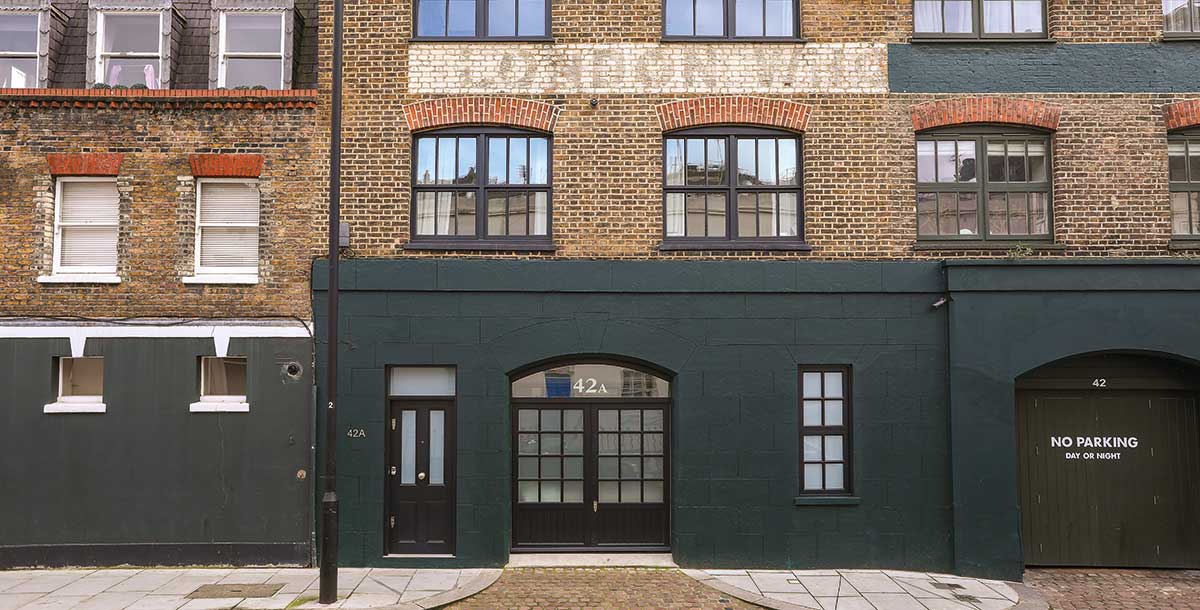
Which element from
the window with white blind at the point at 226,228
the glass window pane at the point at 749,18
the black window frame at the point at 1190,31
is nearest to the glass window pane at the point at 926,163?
the glass window pane at the point at 749,18

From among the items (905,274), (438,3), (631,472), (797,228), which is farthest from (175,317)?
(905,274)

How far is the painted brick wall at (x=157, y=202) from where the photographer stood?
35.3ft

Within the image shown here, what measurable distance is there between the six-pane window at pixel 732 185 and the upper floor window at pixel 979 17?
2.48m

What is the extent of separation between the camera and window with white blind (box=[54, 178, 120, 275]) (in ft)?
35.9

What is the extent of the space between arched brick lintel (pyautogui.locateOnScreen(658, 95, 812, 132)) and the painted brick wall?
4828 mm

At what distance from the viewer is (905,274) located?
10695 mm

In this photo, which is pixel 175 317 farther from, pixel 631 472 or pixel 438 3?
pixel 631 472

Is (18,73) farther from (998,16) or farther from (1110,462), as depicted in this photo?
(1110,462)

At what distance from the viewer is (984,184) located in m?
10.9

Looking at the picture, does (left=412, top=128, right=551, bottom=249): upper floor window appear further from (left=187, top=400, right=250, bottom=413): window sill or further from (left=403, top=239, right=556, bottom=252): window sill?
(left=187, top=400, right=250, bottom=413): window sill

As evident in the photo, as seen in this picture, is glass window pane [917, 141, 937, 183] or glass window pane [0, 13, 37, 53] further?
glass window pane [0, 13, 37, 53]

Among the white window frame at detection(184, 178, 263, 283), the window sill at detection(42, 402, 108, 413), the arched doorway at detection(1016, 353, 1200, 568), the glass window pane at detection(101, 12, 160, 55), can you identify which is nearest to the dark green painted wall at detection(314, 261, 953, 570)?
the white window frame at detection(184, 178, 263, 283)

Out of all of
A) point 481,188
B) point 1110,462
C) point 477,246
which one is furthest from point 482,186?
point 1110,462

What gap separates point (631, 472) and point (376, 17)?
7.17 meters
